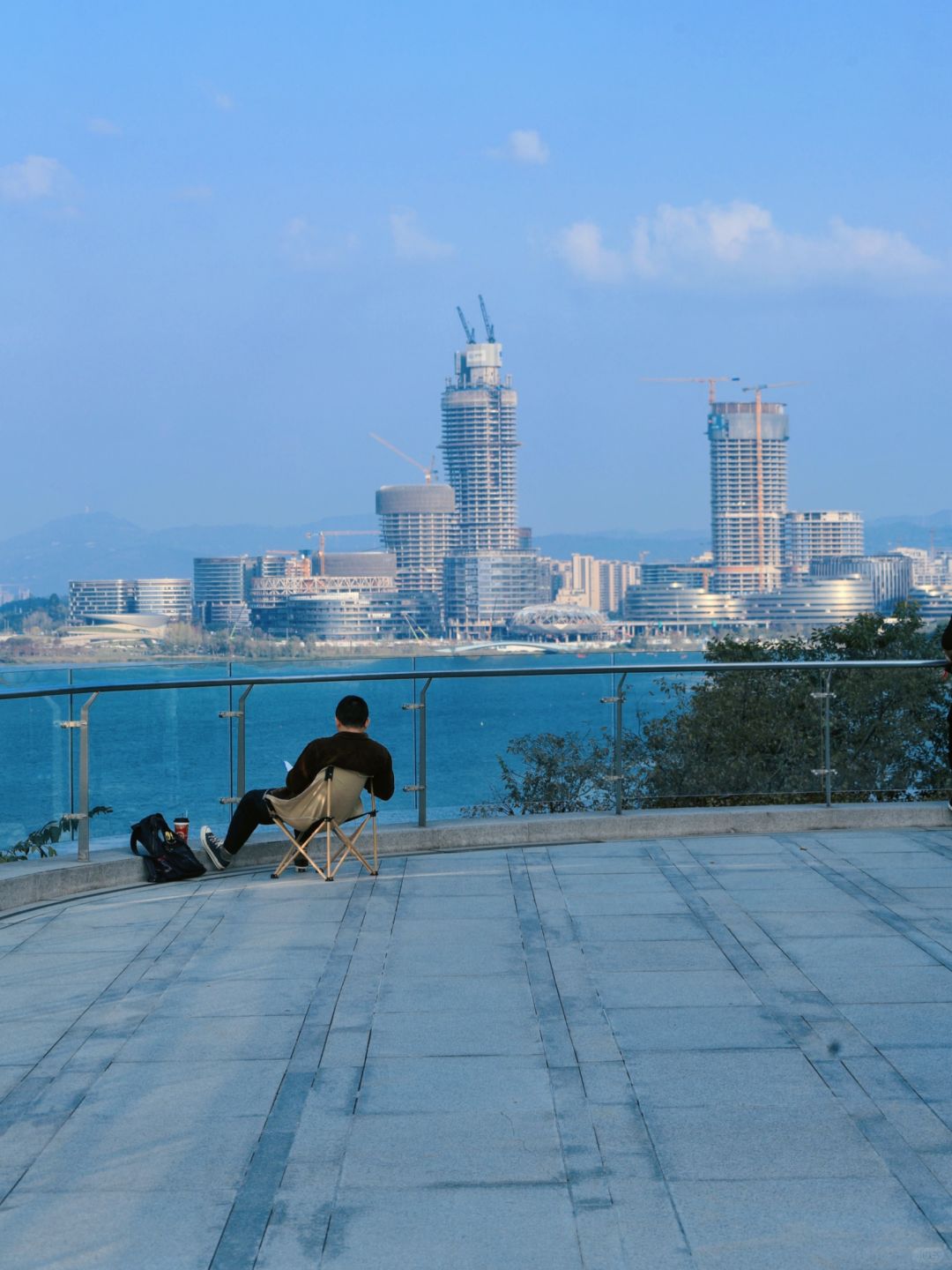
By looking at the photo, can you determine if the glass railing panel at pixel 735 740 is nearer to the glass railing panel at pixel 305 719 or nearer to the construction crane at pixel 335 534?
the glass railing panel at pixel 305 719

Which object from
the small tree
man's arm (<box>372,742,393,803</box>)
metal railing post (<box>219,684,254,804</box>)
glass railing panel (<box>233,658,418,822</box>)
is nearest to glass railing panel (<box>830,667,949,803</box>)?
the small tree

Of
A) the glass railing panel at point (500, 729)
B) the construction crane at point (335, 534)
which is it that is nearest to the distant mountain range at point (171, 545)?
the construction crane at point (335, 534)

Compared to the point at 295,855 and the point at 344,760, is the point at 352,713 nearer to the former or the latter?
the point at 344,760

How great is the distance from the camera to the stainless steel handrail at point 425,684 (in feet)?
27.7

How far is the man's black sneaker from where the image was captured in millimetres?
8594

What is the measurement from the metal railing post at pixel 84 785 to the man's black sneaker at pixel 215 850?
654mm

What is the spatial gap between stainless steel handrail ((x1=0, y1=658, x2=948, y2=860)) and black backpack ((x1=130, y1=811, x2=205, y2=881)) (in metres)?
0.31

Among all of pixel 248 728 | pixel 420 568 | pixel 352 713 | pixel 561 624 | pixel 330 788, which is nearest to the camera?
pixel 330 788

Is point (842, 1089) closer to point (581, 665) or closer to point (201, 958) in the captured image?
point (201, 958)

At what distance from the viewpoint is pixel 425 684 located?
9484 mm

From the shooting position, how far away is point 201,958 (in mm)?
6453

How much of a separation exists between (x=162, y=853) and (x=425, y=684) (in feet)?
6.56

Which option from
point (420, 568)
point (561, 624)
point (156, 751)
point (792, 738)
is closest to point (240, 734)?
point (156, 751)

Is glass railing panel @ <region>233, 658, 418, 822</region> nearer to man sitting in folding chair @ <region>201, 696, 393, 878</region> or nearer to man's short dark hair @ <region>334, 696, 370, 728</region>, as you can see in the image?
man sitting in folding chair @ <region>201, 696, 393, 878</region>
